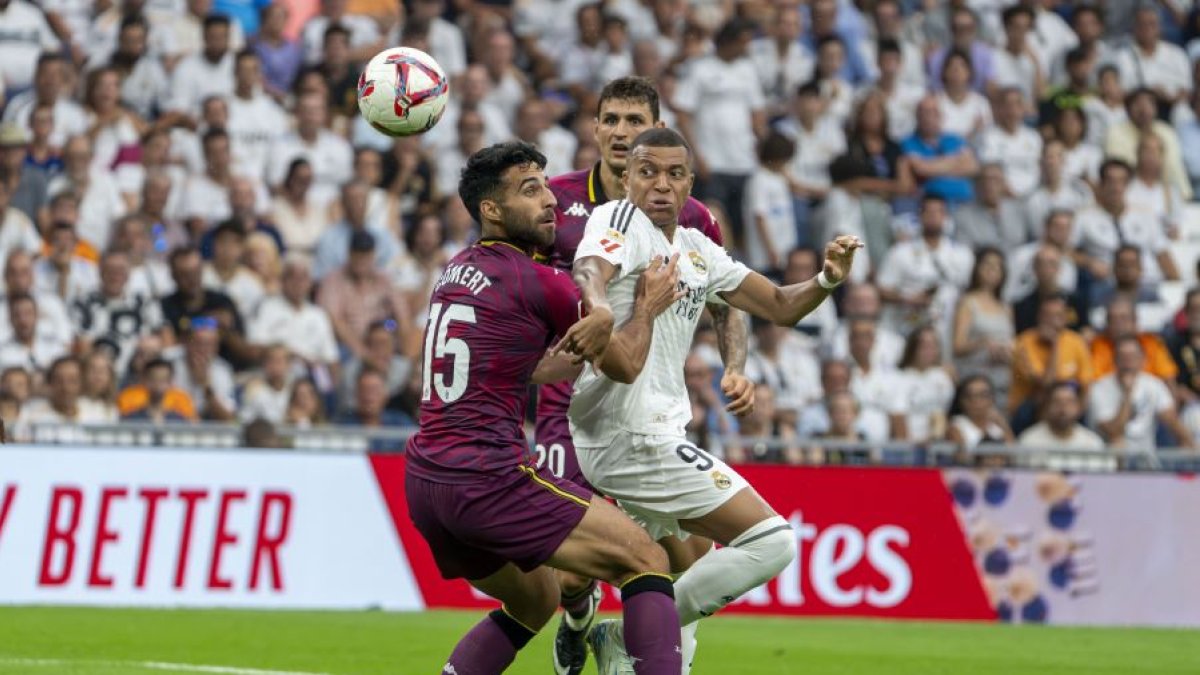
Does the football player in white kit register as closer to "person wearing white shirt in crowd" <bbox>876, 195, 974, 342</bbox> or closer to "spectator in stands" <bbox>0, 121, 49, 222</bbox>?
"spectator in stands" <bbox>0, 121, 49, 222</bbox>

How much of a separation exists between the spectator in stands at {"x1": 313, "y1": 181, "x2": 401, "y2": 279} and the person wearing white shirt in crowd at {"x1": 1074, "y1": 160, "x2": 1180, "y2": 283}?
6835 millimetres

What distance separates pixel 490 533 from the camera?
24.6 feet

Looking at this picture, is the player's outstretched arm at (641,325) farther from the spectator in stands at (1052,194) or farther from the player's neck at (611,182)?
the spectator in stands at (1052,194)

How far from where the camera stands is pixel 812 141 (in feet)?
63.6

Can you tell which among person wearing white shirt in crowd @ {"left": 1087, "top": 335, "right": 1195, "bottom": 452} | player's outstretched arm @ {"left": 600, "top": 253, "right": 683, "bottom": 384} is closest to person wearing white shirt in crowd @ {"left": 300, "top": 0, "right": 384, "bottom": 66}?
person wearing white shirt in crowd @ {"left": 1087, "top": 335, "right": 1195, "bottom": 452}

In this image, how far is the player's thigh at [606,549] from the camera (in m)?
7.54

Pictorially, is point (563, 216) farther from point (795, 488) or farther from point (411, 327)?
point (411, 327)

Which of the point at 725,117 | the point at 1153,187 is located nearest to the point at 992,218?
the point at 1153,187

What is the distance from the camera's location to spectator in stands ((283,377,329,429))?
15.6 metres

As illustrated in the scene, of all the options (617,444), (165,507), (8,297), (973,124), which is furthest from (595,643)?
(973,124)

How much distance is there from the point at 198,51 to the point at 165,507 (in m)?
5.32

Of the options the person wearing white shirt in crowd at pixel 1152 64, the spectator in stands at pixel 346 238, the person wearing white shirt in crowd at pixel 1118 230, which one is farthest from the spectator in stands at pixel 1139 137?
the spectator in stands at pixel 346 238

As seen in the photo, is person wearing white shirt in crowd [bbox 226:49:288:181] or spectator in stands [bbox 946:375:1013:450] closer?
spectator in stands [bbox 946:375:1013:450]

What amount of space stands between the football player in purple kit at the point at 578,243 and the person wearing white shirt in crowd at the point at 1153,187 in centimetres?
1182
